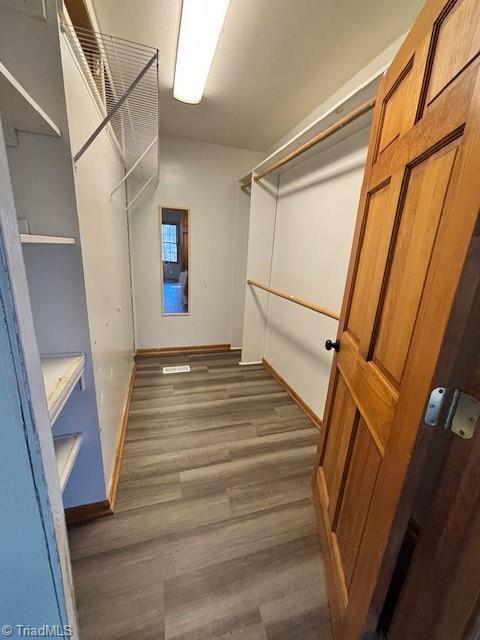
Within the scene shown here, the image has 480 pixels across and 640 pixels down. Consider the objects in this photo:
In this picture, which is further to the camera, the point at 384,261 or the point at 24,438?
the point at 384,261

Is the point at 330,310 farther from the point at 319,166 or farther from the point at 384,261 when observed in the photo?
the point at 319,166

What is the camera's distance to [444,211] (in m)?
0.55

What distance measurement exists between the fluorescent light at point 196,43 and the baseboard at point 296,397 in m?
2.43

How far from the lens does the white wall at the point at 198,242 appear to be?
2.98 metres

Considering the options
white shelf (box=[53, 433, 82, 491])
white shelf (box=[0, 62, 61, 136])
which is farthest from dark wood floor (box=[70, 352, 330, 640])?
white shelf (box=[0, 62, 61, 136])

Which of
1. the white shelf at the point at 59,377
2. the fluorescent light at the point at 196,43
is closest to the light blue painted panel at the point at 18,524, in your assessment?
the white shelf at the point at 59,377

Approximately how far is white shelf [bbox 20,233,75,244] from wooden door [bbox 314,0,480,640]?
1.08 meters

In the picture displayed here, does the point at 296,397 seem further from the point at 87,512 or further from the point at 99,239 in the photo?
the point at 99,239

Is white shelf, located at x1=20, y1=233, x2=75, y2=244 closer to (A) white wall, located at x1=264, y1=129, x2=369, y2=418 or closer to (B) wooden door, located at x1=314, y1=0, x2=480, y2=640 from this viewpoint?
(B) wooden door, located at x1=314, y1=0, x2=480, y2=640

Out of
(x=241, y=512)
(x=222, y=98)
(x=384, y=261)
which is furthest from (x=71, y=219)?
(x=222, y=98)

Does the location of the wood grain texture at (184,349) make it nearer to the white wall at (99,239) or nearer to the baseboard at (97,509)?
the white wall at (99,239)

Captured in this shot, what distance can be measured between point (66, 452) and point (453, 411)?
142 cm

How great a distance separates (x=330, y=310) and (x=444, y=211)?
4.56 ft

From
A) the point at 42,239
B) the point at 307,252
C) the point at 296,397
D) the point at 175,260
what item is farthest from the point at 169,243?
the point at 42,239
